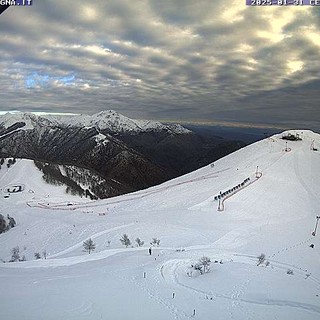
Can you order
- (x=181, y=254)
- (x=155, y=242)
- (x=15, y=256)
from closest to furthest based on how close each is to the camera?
1. (x=181, y=254)
2. (x=155, y=242)
3. (x=15, y=256)

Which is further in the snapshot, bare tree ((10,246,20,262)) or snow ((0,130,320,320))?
bare tree ((10,246,20,262))

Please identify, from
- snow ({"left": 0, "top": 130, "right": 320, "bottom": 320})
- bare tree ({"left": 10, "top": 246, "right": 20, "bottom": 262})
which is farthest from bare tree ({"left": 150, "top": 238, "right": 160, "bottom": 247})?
bare tree ({"left": 10, "top": 246, "right": 20, "bottom": 262})

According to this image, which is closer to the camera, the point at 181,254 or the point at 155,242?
the point at 181,254

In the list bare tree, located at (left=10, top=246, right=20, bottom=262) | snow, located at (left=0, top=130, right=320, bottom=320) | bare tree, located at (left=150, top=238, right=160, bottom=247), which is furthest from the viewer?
bare tree, located at (left=10, top=246, right=20, bottom=262)

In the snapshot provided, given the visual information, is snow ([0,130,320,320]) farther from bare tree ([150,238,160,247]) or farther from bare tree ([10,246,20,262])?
bare tree ([10,246,20,262])

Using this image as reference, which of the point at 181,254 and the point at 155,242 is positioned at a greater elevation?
the point at 181,254

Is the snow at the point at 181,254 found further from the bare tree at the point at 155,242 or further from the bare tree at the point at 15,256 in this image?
the bare tree at the point at 15,256

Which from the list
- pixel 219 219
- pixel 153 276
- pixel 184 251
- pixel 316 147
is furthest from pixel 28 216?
pixel 316 147

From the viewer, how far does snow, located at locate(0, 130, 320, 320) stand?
1349 cm

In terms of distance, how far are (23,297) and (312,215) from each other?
111 feet

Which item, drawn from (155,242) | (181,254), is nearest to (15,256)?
(155,242)

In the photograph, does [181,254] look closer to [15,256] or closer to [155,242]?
[155,242]

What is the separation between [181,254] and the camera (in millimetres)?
23078

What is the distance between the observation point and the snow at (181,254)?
1349 centimetres
